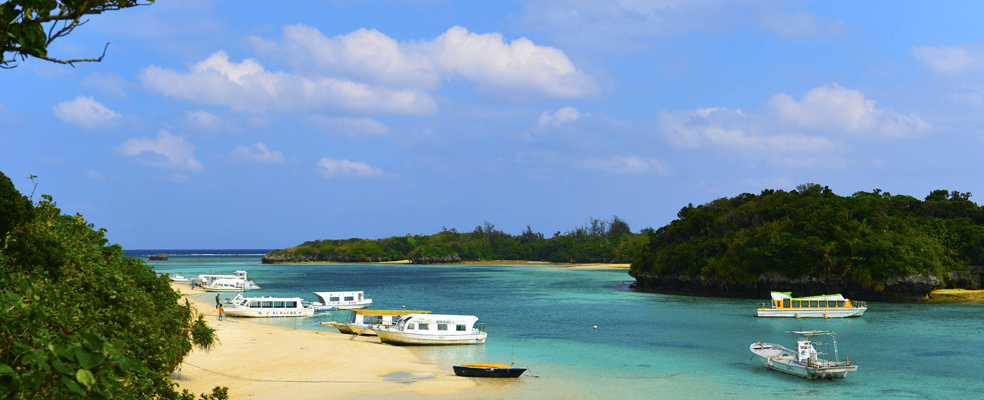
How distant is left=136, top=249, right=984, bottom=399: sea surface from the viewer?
31766 mm

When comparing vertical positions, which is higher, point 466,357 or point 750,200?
point 750,200

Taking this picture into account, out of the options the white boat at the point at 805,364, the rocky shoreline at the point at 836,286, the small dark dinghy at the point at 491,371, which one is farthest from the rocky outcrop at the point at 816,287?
the small dark dinghy at the point at 491,371

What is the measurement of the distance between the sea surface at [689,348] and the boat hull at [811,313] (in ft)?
3.38

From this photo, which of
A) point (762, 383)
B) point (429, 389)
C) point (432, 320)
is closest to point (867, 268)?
point (762, 383)

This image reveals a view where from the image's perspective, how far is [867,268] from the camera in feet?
256

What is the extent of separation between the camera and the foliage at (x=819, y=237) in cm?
7912

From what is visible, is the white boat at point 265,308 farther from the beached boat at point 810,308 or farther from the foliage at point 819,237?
the foliage at point 819,237

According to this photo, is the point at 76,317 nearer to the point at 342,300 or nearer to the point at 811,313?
the point at 342,300

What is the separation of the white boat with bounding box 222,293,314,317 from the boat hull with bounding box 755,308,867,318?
4867cm

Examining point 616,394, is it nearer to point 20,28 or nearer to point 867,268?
point 20,28

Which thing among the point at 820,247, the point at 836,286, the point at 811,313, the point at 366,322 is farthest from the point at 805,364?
the point at 836,286

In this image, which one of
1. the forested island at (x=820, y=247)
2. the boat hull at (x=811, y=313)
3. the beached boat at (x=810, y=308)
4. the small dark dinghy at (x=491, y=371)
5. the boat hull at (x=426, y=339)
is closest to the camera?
the small dark dinghy at (x=491, y=371)

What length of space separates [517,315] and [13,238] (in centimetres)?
5357

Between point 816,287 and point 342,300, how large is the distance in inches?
2489
